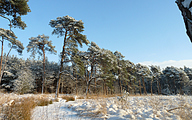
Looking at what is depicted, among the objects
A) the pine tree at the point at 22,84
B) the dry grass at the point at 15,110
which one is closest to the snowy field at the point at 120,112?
the dry grass at the point at 15,110

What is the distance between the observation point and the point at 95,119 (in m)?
3.21

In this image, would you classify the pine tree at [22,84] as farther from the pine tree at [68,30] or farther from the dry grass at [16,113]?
the dry grass at [16,113]

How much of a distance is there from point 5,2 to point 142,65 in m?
27.8

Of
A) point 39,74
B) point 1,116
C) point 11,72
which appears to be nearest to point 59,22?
point 1,116

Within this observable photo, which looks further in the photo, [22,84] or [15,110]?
[22,84]

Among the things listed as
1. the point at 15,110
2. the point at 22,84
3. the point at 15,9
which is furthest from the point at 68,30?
the point at 22,84

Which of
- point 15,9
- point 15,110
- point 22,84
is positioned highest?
point 15,9

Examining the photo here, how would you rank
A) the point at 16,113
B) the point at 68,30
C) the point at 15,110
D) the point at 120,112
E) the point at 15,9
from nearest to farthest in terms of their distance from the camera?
the point at 16,113, the point at 15,110, the point at 120,112, the point at 15,9, the point at 68,30

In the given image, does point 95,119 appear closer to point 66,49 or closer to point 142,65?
point 66,49

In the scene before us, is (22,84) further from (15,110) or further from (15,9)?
(15,110)

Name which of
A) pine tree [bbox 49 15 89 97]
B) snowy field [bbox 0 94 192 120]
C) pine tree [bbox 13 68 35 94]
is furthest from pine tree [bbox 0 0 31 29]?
→ pine tree [bbox 13 68 35 94]

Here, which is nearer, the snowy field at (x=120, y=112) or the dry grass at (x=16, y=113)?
the dry grass at (x=16, y=113)

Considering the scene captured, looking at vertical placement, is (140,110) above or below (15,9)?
below

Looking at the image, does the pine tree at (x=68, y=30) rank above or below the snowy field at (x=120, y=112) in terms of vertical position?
above
